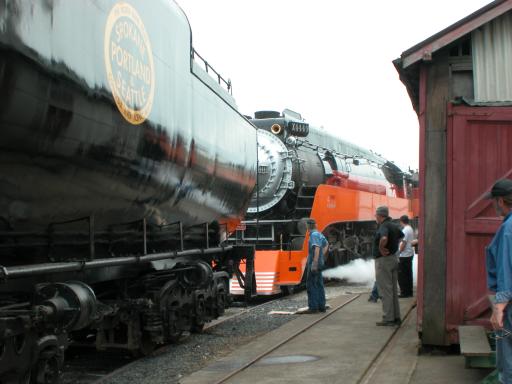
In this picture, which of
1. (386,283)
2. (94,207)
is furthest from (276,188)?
(94,207)

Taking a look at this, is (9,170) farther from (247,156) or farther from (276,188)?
(276,188)

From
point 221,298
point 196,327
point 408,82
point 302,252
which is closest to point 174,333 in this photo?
point 196,327

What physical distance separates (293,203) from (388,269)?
17.9 feet

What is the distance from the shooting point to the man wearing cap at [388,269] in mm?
8406

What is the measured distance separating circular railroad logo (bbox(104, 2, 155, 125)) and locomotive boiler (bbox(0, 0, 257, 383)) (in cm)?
1

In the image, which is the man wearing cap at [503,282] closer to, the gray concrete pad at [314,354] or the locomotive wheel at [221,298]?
the gray concrete pad at [314,354]

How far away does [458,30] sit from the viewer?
6152 mm

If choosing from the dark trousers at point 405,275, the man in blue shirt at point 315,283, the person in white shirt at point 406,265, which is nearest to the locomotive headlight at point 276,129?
the person in white shirt at point 406,265

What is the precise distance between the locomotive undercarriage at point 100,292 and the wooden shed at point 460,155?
9.03 feet

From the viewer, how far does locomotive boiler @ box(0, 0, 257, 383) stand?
3826 mm

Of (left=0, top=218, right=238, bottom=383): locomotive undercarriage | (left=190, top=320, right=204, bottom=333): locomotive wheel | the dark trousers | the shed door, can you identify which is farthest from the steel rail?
the shed door

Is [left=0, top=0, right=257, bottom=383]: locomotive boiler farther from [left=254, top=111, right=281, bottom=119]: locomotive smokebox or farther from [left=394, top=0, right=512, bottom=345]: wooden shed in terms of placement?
[left=254, top=111, right=281, bottom=119]: locomotive smokebox

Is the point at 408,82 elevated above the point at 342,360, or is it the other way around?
the point at 408,82

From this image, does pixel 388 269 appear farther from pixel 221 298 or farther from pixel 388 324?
pixel 221 298
